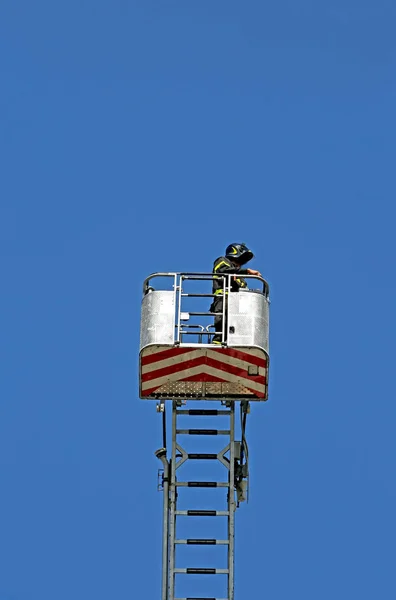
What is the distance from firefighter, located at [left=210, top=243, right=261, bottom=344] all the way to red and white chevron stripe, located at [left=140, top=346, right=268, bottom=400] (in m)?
0.48

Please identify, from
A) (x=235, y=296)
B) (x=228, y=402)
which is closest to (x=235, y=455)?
(x=228, y=402)

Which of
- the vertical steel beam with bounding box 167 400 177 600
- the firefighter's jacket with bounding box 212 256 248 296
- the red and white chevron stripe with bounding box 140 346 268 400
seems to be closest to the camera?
the red and white chevron stripe with bounding box 140 346 268 400

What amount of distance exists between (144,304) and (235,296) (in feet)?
5.38

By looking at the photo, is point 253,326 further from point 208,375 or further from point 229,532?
point 229,532

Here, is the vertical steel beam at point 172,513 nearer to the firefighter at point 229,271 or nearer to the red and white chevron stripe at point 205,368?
the red and white chevron stripe at point 205,368

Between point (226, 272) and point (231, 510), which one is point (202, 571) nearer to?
point (231, 510)

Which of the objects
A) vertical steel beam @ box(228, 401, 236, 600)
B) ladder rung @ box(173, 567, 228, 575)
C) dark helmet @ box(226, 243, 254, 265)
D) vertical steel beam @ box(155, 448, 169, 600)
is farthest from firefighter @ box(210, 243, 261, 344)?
ladder rung @ box(173, 567, 228, 575)

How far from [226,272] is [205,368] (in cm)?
211

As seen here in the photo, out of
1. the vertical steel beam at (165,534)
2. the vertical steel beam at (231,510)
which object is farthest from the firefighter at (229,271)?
the vertical steel beam at (165,534)

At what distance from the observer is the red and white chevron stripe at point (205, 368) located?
100 feet

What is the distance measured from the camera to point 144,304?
31.1 m

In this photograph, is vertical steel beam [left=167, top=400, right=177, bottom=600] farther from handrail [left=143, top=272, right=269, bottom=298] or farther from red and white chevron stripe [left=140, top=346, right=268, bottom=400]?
handrail [left=143, top=272, right=269, bottom=298]

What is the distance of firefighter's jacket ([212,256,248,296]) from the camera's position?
31.2 meters

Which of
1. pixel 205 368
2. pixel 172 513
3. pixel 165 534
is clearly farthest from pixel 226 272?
pixel 165 534
